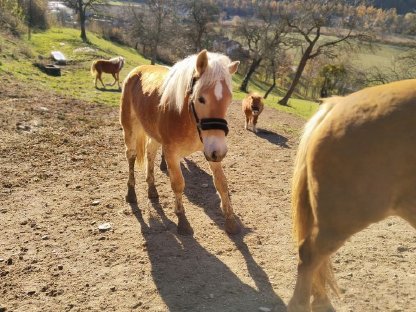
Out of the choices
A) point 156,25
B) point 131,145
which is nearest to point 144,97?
point 131,145

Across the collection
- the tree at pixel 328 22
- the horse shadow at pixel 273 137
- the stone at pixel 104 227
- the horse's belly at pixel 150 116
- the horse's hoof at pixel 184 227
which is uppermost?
the tree at pixel 328 22

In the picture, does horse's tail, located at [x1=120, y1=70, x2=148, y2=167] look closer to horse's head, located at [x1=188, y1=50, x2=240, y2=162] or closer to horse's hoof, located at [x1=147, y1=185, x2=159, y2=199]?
horse's hoof, located at [x1=147, y1=185, x2=159, y2=199]

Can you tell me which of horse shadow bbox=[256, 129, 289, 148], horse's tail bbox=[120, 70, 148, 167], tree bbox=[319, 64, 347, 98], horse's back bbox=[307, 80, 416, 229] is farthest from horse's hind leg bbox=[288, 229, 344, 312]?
tree bbox=[319, 64, 347, 98]

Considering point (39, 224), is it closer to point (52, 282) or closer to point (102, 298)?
point (52, 282)

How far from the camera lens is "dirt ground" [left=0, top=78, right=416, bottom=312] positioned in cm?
326

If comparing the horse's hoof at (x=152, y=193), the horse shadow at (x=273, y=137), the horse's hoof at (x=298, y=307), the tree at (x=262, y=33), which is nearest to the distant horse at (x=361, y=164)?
the horse's hoof at (x=298, y=307)

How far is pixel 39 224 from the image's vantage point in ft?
14.5

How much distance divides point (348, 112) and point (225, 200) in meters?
2.37

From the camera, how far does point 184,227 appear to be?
431cm

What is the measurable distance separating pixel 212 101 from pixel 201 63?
0.40 metres

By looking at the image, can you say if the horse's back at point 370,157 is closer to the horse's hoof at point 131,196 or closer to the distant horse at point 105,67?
the horse's hoof at point 131,196

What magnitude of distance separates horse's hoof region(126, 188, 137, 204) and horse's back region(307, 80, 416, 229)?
3282 millimetres

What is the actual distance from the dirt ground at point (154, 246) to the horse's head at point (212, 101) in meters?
1.27

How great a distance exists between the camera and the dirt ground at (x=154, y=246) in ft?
10.7
